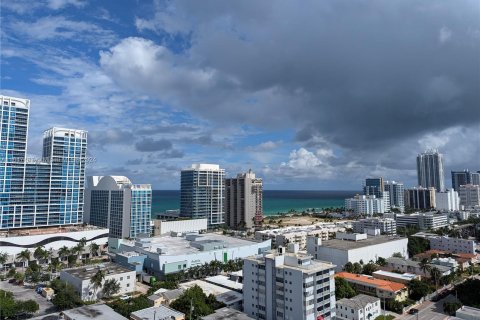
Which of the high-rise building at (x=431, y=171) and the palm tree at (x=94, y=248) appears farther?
the high-rise building at (x=431, y=171)

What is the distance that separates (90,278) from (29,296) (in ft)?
28.8

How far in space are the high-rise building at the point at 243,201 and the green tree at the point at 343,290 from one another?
67.5 m

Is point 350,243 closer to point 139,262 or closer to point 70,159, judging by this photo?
point 139,262

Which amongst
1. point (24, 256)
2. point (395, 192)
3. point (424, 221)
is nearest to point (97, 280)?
point (24, 256)

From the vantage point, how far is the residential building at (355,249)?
58822 mm

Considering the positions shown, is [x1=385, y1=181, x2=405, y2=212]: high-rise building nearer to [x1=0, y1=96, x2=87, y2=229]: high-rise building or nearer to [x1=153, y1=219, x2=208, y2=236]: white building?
[x1=153, y1=219, x2=208, y2=236]: white building

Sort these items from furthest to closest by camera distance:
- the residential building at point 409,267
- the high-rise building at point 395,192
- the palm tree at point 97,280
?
the high-rise building at point 395,192
the residential building at point 409,267
the palm tree at point 97,280

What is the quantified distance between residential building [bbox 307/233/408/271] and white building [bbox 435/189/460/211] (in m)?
106

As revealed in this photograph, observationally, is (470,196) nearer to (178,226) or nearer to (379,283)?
(178,226)

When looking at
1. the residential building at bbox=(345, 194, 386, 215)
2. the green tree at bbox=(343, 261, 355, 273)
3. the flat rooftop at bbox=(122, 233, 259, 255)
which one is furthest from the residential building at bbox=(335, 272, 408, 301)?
the residential building at bbox=(345, 194, 386, 215)

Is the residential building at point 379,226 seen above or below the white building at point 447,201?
below

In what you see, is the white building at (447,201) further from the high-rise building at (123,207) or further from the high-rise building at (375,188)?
the high-rise building at (123,207)

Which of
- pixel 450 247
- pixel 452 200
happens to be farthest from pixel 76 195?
pixel 452 200

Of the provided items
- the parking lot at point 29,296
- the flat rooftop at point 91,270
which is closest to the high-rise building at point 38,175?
the parking lot at point 29,296
